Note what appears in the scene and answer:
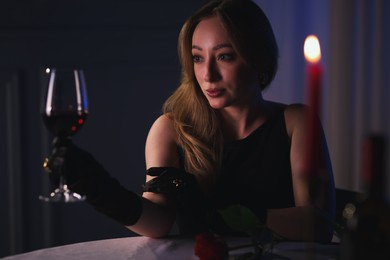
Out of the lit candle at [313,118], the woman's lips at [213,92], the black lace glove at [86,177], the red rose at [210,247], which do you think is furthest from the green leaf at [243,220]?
the woman's lips at [213,92]

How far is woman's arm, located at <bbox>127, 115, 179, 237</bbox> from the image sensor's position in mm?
1444

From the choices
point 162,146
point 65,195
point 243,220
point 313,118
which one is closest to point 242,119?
point 162,146

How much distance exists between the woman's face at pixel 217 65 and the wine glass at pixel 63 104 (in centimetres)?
49

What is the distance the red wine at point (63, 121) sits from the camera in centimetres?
124

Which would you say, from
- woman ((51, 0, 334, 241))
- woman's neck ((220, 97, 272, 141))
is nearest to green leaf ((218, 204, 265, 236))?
woman ((51, 0, 334, 241))

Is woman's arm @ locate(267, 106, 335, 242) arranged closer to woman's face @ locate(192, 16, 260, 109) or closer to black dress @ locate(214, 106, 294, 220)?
black dress @ locate(214, 106, 294, 220)

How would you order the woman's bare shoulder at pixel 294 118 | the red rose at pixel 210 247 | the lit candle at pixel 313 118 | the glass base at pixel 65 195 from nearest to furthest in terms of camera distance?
the lit candle at pixel 313 118 → the red rose at pixel 210 247 → the glass base at pixel 65 195 → the woman's bare shoulder at pixel 294 118

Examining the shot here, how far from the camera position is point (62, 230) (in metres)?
2.97

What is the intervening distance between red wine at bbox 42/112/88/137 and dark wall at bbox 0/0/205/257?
1.64 m

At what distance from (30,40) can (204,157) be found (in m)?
1.40

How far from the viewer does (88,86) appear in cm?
295

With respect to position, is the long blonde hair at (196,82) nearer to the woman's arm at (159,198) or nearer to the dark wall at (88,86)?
the woman's arm at (159,198)

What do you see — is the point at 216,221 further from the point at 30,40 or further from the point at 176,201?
the point at 30,40

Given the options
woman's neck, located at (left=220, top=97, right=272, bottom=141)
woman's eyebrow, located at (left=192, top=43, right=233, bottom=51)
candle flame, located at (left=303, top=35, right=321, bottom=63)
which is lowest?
woman's neck, located at (left=220, top=97, right=272, bottom=141)
